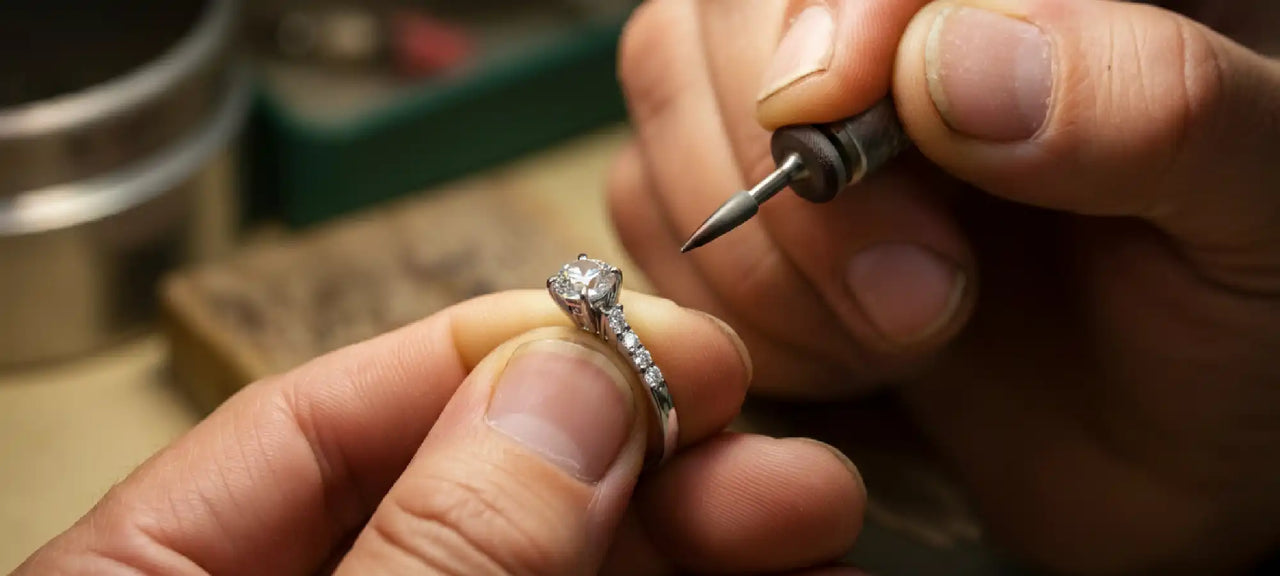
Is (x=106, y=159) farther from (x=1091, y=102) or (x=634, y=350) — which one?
(x=1091, y=102)

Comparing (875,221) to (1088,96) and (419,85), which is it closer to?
(1088,96)

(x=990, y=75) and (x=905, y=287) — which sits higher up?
(x=990, y=75)

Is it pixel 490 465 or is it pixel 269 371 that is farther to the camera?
pixel 269 371

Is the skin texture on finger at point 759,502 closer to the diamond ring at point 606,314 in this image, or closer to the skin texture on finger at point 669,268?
the diamond ring at point 606,314

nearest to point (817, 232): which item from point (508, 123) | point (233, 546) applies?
point (233, 546)

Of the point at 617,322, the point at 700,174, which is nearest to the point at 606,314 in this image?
the point at 617,322

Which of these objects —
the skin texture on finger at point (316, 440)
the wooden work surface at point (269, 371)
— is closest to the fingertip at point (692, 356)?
the skin texture on finger at point (316, 440)

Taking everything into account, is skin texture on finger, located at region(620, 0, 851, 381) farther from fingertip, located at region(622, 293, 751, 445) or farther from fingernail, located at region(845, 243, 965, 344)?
fingertip, located at region(622, 293, 751, 445)
